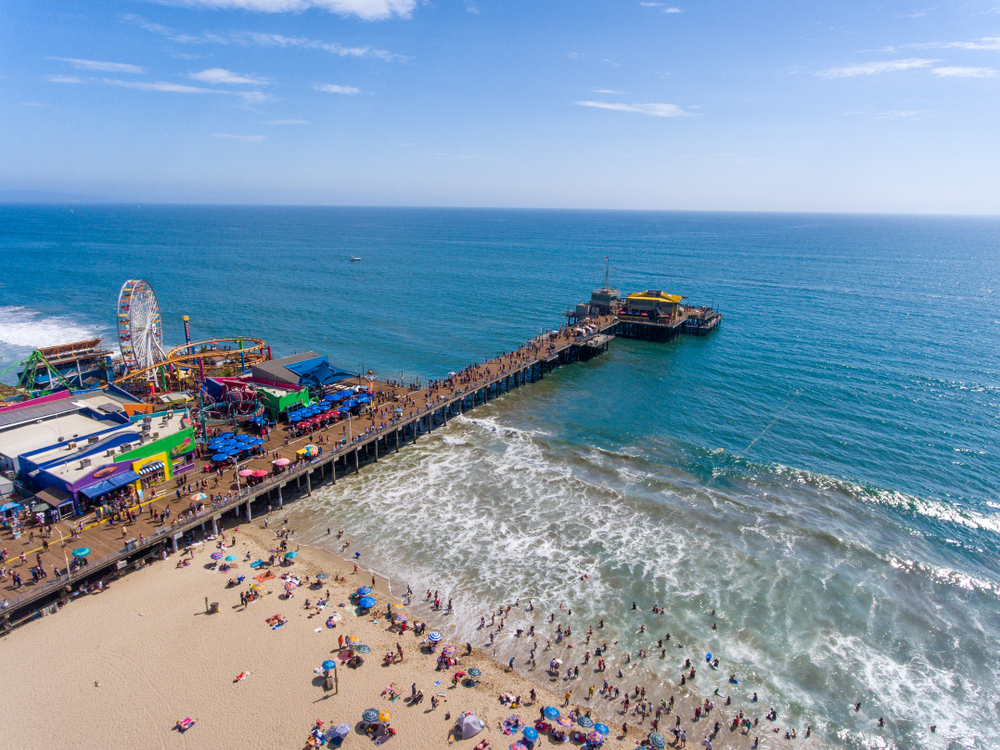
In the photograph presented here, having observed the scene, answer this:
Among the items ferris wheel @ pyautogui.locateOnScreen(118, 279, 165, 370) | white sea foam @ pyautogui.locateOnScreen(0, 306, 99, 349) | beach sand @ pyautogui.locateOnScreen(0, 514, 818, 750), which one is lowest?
beach sand @ pyautogui.locateOnScreen(0, 514, 818, 750)

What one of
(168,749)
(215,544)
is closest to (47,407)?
(215,544)

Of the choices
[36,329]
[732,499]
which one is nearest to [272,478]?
[732,499]

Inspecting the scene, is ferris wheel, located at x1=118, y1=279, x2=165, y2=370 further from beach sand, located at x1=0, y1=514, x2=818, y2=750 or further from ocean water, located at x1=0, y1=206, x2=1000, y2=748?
beach sand, located at x1=0, y1=514, x2=818, y2=750

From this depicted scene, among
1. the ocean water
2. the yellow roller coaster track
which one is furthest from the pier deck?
the yellow roller coaster track

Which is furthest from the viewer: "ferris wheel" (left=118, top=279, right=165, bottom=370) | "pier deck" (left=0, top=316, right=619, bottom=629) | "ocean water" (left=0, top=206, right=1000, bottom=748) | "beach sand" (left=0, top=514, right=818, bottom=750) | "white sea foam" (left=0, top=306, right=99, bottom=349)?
"white sea foam" (left=0, top=306, right=99, bottom=349)

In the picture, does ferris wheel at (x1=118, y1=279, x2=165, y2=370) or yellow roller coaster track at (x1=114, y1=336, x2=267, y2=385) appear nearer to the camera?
yellow roller coaster track at (x1=114, y1=336, x2=267, y2=385)

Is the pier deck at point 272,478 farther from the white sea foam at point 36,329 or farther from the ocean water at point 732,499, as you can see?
the white sea foam at point 36,329
